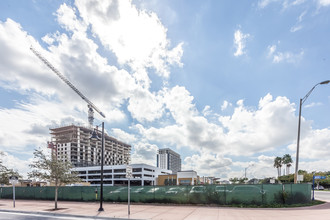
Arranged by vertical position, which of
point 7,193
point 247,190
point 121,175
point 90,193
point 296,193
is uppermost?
point 247,190

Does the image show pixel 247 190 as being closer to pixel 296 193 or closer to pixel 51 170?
pixel 296 193

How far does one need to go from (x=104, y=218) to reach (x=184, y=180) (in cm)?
6396

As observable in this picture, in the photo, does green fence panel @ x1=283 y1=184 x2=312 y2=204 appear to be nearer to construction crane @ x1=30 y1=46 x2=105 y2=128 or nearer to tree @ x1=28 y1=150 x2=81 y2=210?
tree @ x1=28 y1=150 x2=81 y2=210

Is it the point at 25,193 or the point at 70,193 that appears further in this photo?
the point at 25,193

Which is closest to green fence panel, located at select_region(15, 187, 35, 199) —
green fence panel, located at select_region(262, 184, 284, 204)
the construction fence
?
the construction fence

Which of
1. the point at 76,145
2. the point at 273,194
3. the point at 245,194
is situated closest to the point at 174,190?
the point at 245,194

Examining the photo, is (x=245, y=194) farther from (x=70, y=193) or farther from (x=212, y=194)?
(x=70, y=193)

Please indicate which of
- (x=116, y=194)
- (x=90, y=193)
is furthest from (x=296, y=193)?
(x=90, y=193)

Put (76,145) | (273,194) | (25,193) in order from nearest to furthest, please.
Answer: (273,194) → (25,193) → (76,145)

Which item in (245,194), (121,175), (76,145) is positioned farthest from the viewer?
(76,145)

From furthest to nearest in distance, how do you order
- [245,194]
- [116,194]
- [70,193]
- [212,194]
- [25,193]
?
[25,193] < [70,193] < [116,194] < [212,194] < [245,194]

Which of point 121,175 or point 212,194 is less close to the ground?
point 212,194

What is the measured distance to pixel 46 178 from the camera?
757 inches

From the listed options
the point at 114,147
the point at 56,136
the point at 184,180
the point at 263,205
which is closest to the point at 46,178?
the point at 263,205
